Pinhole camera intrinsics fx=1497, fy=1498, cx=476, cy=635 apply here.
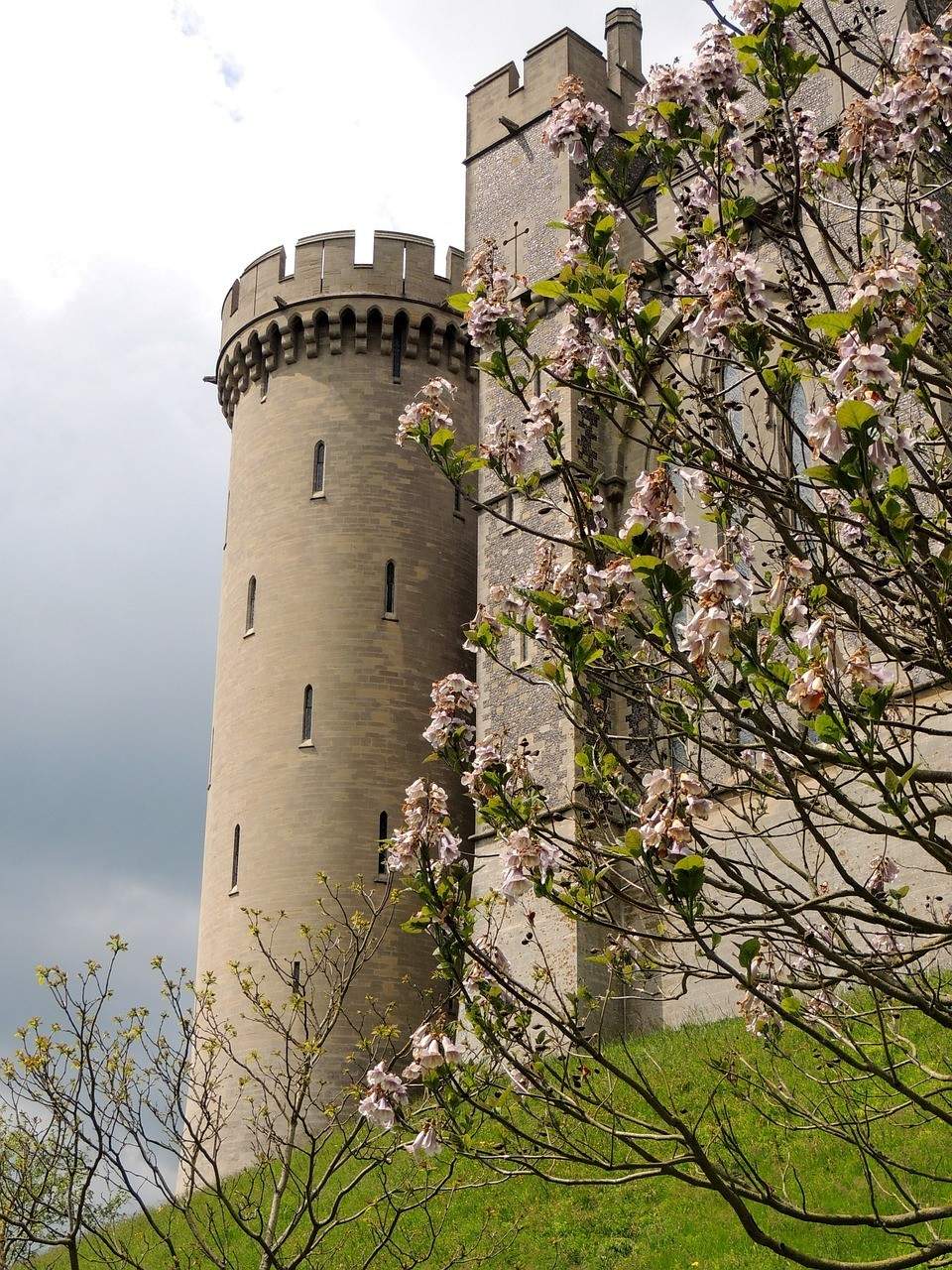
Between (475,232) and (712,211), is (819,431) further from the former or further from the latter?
(475,232)

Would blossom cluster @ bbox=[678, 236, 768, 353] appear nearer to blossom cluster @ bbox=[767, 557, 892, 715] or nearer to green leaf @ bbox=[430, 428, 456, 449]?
blossom cluster @ bbox=[767, 557, 892, 715]

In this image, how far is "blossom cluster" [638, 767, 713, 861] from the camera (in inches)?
190

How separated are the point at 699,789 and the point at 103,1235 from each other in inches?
295

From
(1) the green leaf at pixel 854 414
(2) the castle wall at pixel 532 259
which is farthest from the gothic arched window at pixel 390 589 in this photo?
(1) the green leaf at pixel 854 414

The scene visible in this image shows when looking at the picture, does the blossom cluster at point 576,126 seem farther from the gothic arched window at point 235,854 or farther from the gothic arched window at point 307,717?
the gothic arched window at point 235,854

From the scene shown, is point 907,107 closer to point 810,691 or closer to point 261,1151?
point 810,691

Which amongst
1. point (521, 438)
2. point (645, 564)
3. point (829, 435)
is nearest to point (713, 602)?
point (645, 564)

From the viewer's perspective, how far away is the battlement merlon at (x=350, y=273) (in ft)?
95.3

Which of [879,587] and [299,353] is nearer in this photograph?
[879,587]

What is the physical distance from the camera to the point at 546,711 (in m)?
21.8

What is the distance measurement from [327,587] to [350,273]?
6476 mm

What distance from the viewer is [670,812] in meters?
4.91

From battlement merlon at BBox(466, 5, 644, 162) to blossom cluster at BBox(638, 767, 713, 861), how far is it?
21511 mm

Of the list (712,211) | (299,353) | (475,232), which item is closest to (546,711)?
(475,232)
